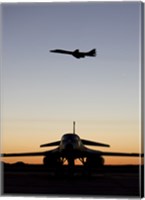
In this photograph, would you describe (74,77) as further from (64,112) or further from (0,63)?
(0,63)

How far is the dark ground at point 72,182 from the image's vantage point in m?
6.25

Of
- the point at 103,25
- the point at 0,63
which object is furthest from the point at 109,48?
the point at 0,63

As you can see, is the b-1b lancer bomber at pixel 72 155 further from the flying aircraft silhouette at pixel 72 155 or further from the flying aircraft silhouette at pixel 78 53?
the flying aircraft silhouette at pixel 78 53

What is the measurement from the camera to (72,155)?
22.0 feet

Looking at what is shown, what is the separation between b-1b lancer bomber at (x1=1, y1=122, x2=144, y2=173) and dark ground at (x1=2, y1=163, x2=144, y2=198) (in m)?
0.09

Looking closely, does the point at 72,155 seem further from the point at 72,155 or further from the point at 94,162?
the point at 94,162

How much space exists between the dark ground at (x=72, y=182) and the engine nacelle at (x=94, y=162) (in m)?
0.07

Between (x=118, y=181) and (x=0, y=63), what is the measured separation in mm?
1759

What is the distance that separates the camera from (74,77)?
6484mm

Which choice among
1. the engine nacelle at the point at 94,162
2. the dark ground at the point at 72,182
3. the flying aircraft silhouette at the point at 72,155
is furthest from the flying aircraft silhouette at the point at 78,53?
the dark ground at the point at 72,182

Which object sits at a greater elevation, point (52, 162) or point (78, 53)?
point (78, 53)

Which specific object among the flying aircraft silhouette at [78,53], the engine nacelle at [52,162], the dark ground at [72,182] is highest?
the flying aircraft silhouette at [78,53]

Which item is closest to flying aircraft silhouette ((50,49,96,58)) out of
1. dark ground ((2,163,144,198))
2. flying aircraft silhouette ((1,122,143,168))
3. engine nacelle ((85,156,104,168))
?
flying aircraft silhouette ((1,122,143,168))

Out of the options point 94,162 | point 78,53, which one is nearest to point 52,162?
point 94,162
